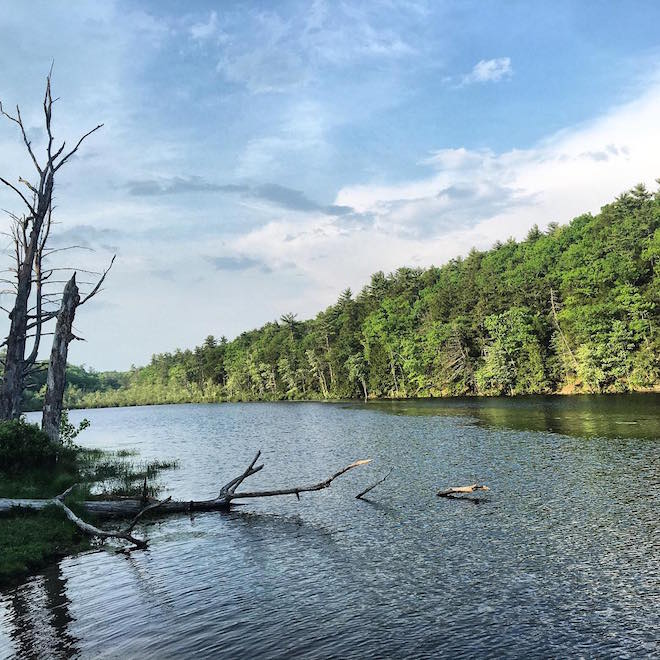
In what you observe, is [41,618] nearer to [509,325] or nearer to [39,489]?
[39,489]

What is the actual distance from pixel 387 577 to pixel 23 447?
60.6ft

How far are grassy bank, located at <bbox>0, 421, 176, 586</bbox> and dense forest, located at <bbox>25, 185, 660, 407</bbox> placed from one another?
76.9 meters

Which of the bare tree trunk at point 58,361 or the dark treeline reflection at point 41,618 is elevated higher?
the bare tree trunk at point 58,361

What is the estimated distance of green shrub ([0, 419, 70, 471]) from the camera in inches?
936

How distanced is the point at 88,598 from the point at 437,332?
11092cm

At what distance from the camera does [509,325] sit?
103 meters

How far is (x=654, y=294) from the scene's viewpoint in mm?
82312

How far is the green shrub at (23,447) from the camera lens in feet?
78.0

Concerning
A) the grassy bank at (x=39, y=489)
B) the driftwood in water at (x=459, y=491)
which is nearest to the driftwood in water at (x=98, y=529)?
the grassy bank at (x=39, y=489)

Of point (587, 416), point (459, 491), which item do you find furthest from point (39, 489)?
point (587, 416)

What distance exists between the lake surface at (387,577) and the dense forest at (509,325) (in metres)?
60.5

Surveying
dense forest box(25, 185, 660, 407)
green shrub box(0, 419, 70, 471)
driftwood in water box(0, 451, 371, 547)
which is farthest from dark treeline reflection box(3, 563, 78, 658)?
dense forest box(25, 185, 660, 407)

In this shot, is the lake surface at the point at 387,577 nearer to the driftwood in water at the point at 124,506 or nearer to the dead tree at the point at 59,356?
the driftwood in water at the point at 124,506

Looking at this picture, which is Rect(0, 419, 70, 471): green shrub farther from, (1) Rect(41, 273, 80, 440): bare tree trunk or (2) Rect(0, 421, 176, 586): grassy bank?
(1) Rect(41, 273, 80, 440): bare tree trunk
